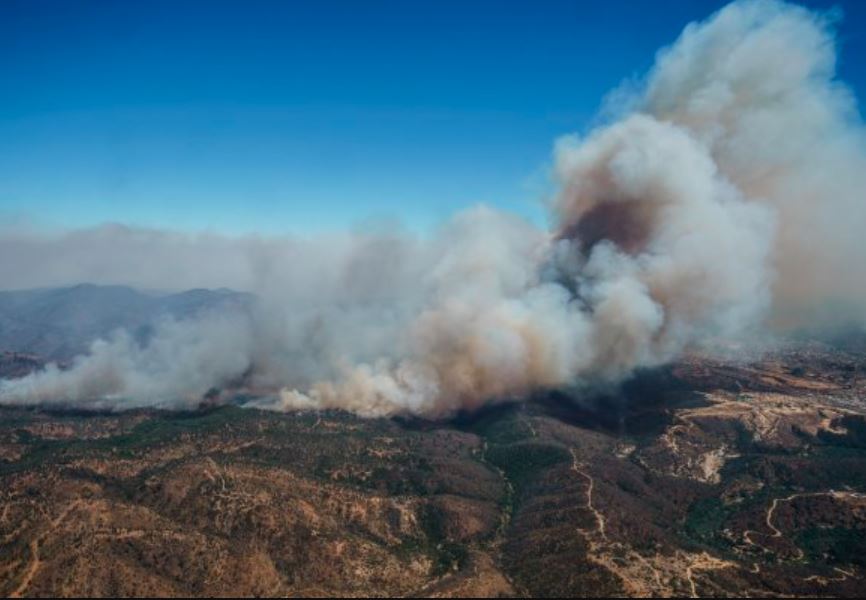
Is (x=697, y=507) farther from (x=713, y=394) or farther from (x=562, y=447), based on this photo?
(x=713, y=394)

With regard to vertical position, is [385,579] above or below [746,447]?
below

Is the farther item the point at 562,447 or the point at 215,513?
the point at 562,447

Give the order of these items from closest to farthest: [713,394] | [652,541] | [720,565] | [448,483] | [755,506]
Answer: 1. [720,565]
2. [652,541]
3. [755,506]
4. [448,483]
5. [713,394]

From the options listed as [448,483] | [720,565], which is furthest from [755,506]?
[448,483]

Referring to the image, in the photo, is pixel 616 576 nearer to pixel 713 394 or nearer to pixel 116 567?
pixel 116 567

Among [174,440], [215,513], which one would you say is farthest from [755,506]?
[174,440]

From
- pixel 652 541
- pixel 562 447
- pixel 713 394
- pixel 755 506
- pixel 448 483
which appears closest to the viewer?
pixel 652 541

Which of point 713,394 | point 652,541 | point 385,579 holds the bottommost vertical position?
point 385,579
